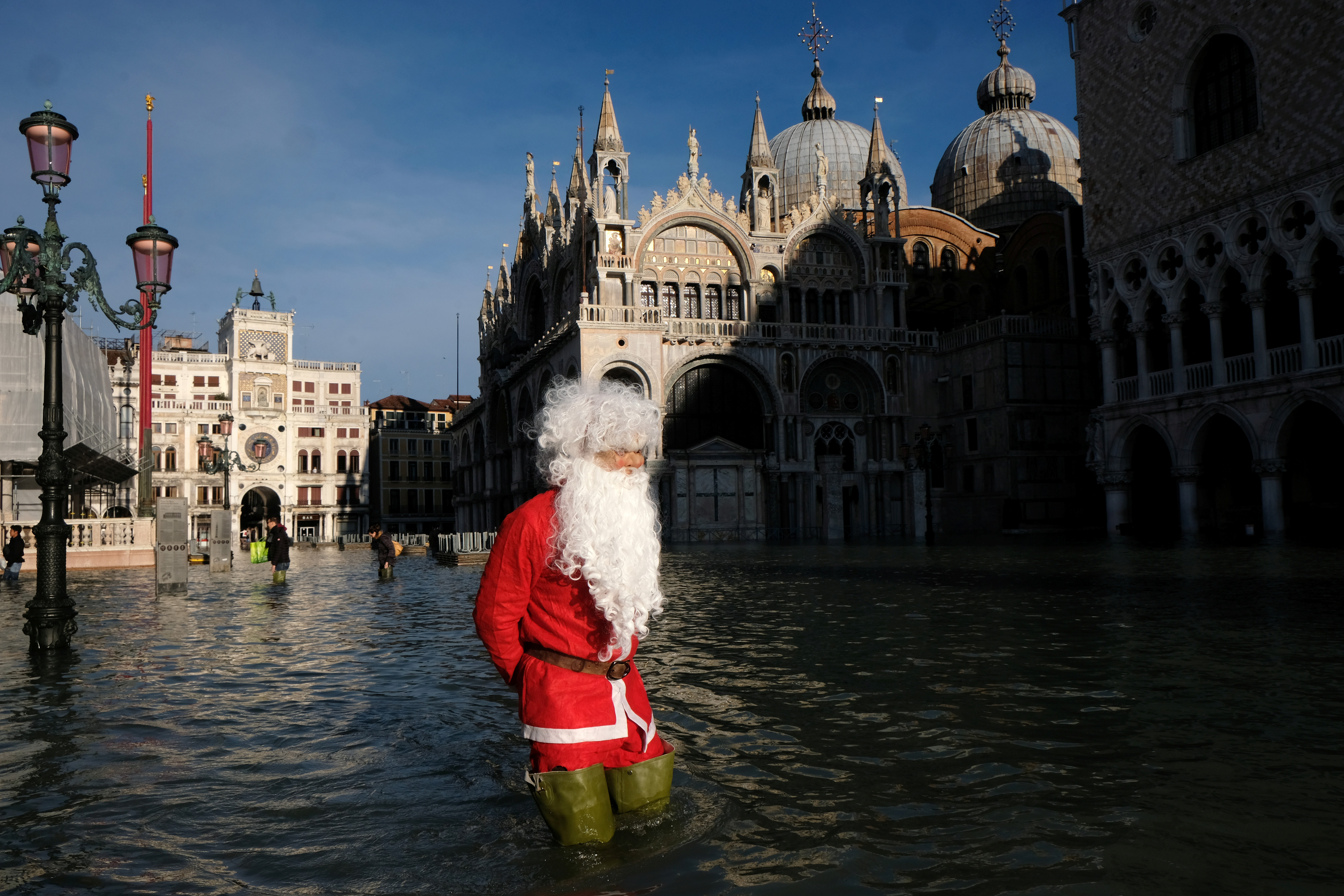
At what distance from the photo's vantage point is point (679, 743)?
A: 18.2 ft

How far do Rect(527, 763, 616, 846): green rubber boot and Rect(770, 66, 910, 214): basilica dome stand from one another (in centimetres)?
5043

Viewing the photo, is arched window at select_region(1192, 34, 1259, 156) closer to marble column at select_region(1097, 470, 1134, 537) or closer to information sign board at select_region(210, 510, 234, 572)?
marble column at select_region(1097, 470, 1134, 537)

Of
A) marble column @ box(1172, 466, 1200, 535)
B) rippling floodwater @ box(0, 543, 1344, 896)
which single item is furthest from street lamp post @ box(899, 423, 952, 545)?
rippling floodwater @ box(0, 543, 1344, 896)

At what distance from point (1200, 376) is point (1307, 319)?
12.7ft

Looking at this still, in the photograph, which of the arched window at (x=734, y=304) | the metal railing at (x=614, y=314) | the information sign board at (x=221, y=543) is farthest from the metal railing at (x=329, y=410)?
the information sign board at (x=221, y=543)

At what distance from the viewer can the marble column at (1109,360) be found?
103 ft

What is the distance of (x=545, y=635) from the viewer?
3.76 meters

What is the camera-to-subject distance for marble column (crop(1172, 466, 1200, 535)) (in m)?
28.3

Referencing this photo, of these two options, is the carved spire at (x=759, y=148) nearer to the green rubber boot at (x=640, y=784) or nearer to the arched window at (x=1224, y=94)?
the arched window at (x=1224, y=94)

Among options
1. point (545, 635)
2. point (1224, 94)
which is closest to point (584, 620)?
point (545, 635)

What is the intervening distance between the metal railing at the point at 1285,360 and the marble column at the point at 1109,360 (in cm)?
578

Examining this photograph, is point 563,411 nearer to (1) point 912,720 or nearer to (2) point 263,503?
(1) point 912,720

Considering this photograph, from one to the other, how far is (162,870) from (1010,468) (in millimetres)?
35639

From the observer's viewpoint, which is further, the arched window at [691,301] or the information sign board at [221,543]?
the arched window at [691,301]
